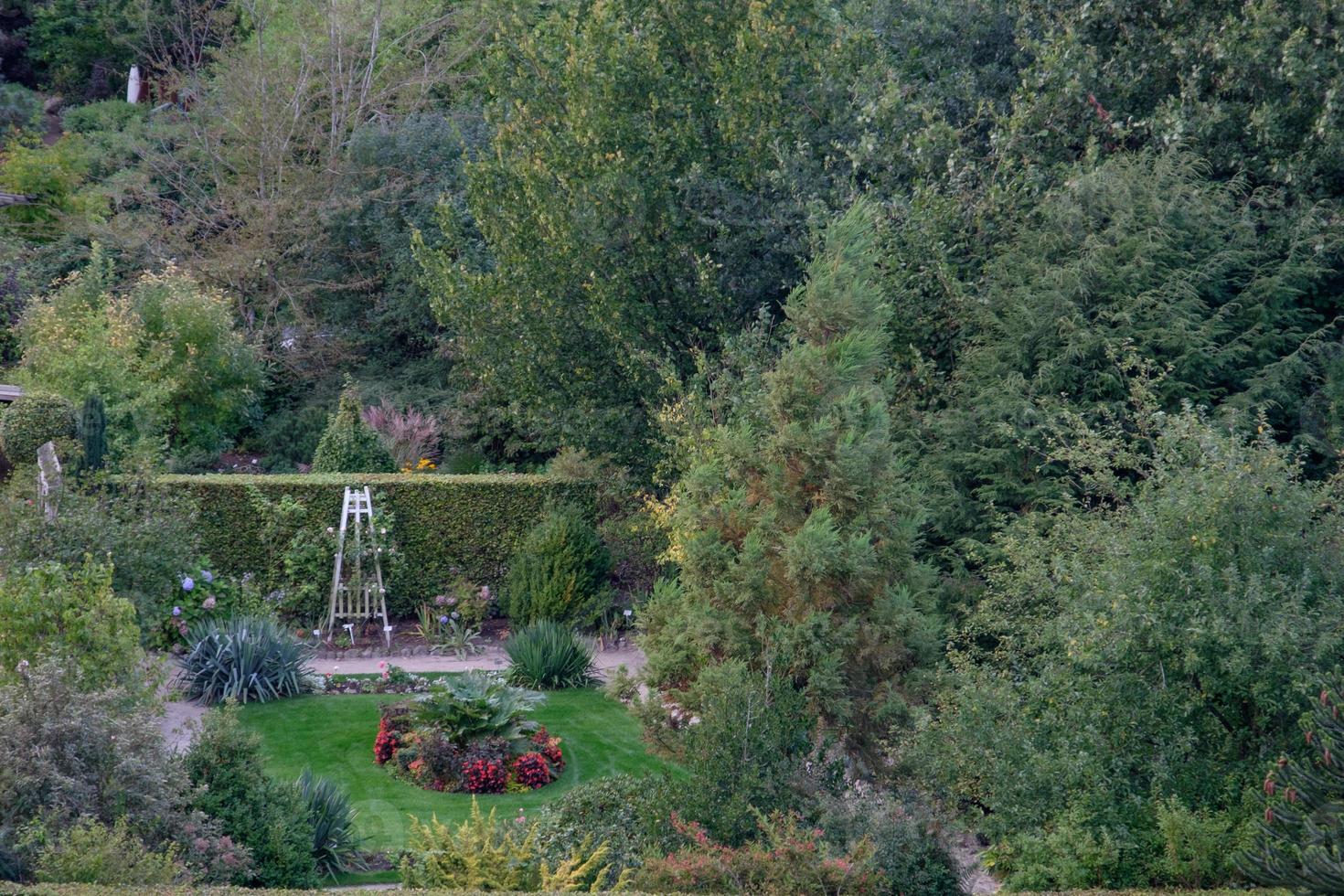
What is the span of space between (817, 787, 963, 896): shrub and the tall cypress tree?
125cm

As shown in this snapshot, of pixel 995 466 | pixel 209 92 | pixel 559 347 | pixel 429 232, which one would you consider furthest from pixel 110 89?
pixel 995 466

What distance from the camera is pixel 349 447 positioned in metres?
→ 16.2

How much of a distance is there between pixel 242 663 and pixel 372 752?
2.01 meters

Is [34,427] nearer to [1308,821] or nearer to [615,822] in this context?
[615,822]

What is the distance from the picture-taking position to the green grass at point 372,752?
926 centimetres

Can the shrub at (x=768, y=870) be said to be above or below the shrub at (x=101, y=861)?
below

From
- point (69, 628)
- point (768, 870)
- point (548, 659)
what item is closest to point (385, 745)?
point (548, 659)

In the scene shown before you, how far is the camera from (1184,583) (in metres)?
6.89

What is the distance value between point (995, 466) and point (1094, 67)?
4525mm

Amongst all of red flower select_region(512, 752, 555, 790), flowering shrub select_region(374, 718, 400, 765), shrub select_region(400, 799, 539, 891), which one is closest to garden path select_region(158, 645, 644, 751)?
flowering shrub select_region(374, 718, 400, 765)

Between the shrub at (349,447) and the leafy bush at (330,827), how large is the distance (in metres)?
8.45

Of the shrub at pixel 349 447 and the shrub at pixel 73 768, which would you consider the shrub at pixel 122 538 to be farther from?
the shrub at pixel 73 768

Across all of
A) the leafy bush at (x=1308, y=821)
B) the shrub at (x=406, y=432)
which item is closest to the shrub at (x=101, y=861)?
the leafy bush at (x=1308, y=821)

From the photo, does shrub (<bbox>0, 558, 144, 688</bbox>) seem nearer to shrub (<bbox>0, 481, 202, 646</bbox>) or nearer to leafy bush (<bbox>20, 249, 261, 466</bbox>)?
shrub (<bbox>0, 481, 202, 646</bbox>)
